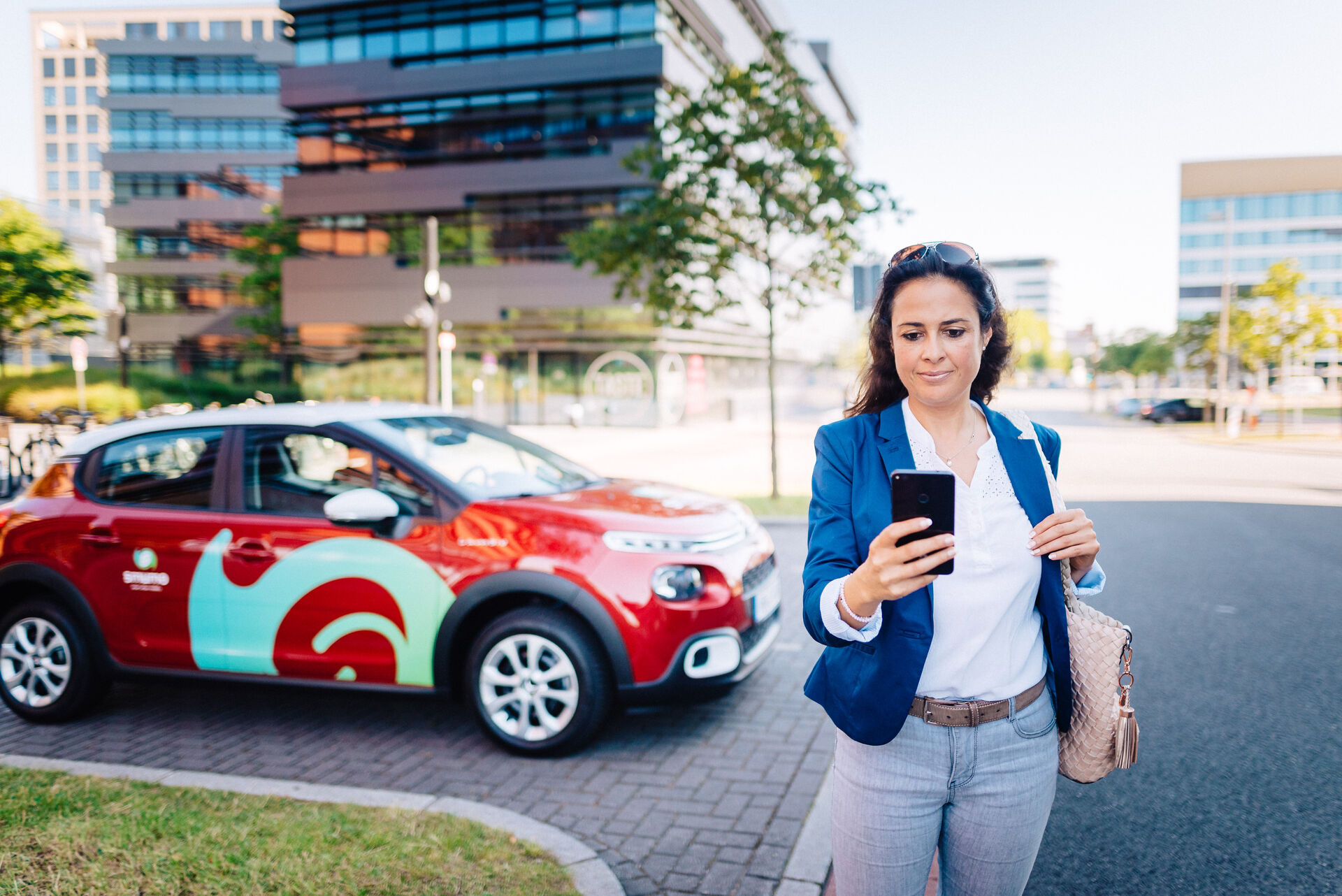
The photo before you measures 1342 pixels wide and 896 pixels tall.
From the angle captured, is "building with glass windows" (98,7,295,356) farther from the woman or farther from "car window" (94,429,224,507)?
the woman

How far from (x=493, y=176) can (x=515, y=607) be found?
35.2 meters

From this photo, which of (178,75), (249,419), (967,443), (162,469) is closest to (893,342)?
(967,443)

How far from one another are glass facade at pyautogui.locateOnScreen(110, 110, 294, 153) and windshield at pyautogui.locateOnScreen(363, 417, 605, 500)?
60.1m

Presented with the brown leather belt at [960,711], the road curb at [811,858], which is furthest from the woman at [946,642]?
the road curb at [811,858]

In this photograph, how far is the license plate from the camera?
4809mm

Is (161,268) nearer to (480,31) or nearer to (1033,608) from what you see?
(480,31)

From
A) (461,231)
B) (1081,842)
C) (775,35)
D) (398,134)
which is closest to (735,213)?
(775,35)

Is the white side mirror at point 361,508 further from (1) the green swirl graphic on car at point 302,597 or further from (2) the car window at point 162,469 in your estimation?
(2) the car window at point 162,469

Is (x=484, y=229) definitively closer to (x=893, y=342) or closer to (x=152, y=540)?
(x=152, y=540)

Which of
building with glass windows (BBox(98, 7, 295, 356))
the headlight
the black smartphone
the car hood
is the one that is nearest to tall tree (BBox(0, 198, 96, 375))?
building with glass windows (BBox(98, 7, 295, 356))

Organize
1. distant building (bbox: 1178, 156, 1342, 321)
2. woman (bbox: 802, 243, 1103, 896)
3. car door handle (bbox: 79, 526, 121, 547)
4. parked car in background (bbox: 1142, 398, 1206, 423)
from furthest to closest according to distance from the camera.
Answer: distant building (bbox: 1178, 156, 1342, 321), parked car in background (bbox: 1142, 398, 1206, 423), car door handle (bbox: 79, 526, 121, 547), woman (bbox: 802, 243, 1103, 896)

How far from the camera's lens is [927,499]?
161 cm

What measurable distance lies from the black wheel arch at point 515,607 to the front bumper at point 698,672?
116mm

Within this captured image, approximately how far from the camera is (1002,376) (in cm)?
235
